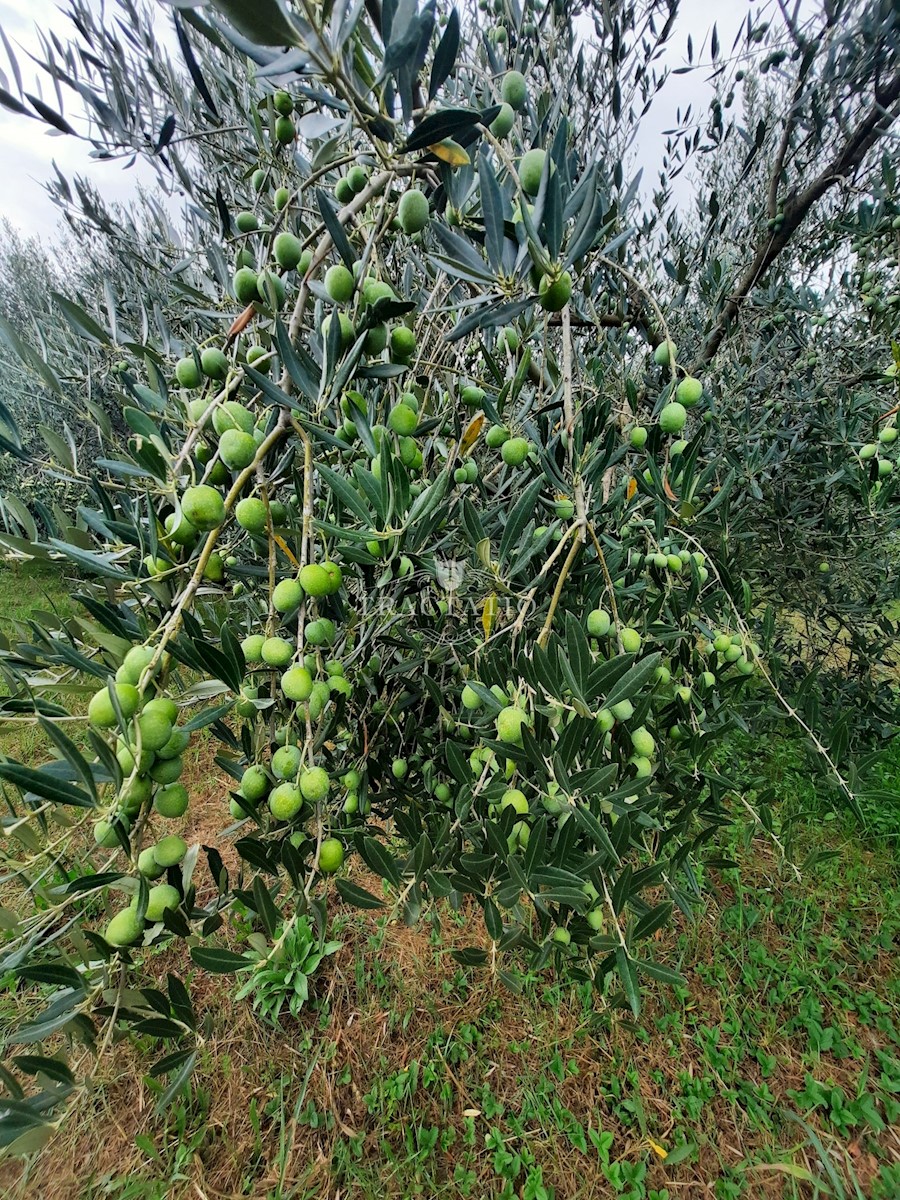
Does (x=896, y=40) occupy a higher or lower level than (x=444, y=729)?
higher

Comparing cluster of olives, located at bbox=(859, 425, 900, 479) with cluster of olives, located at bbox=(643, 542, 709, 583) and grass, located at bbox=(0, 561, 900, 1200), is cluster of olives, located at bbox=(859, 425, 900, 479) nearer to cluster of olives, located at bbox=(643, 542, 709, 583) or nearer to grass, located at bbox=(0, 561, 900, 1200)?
cluster of olives, located at bbox=(643, 542, 709, 583)

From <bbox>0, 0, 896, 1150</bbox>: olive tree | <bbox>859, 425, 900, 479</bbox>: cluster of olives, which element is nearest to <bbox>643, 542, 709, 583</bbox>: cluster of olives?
<bbox>0, 0, 896, 1150</bbox>: olive tree

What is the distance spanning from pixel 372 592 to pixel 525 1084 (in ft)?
7.00

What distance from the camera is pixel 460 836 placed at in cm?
119

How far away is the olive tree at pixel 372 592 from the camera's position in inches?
28.1

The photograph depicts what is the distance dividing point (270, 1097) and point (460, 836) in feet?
6.06

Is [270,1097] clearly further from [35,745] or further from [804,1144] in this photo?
[35,745]

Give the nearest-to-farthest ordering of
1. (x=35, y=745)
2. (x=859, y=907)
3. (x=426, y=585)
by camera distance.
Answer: (x=426, y=585), (x=859, y=907), (x=35, y=745)

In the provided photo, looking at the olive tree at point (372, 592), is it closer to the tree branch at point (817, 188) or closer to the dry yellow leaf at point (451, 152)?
the dry yellow leaf at point (451, 152)

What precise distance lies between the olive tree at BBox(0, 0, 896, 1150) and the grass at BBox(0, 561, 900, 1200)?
1.24m

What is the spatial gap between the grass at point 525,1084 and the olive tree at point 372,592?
124cm

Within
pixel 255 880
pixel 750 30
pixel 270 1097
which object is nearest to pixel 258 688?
pixel 255 880

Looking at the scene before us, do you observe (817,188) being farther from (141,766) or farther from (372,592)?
(141,766)

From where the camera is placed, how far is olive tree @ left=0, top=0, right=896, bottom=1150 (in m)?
0.71
